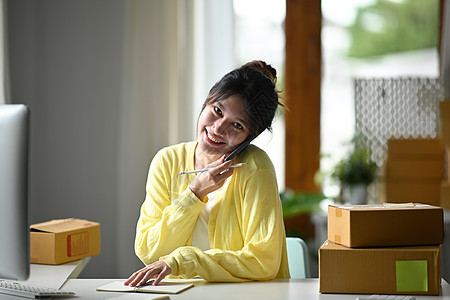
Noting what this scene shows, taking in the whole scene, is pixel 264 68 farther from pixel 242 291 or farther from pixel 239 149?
pixel 242 291

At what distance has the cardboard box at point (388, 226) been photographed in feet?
4.91

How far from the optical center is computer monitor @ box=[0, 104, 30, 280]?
1.23 metres

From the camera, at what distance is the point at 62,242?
1961 millimetres

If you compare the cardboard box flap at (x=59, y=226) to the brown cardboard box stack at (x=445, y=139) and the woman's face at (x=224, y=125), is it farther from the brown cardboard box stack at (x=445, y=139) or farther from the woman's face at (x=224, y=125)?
the brown cardboard box stack at (x=445, y=139)

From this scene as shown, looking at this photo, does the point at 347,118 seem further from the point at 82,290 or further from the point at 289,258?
the point at 82,290

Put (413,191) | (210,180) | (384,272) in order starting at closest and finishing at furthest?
(384,272) → (210,180) → (413,191)

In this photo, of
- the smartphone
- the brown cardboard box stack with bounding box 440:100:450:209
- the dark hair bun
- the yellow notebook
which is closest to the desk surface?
the yellow notebook

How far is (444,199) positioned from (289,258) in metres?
1.34

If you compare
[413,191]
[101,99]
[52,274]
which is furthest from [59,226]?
[413,191]

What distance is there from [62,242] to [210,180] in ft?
1.96

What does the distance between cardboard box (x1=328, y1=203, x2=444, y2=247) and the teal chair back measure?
41 cm

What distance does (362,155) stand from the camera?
3178 mm

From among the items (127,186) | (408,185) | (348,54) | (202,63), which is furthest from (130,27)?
(408,185)

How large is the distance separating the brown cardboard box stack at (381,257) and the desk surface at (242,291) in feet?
0.13
